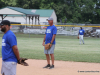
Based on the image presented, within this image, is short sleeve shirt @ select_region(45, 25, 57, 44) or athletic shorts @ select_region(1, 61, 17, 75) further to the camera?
short sleeve shirt @ select_region(45, 25, 57, 44)

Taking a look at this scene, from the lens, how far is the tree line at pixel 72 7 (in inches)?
2494

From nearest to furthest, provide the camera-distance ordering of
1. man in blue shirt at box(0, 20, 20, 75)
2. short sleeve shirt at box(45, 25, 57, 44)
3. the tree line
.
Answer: man in blue shirt at box(0, 20, 20, 75), short sleeve shirt at box(45, 25, 57, 44), the tree line

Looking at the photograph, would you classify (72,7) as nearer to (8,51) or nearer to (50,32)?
(50,32)

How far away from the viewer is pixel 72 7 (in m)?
65.6

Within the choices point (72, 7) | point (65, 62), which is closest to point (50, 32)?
point (65, 62)

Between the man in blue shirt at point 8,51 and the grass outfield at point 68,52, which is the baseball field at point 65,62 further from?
the man in blue shirt at point 8,51

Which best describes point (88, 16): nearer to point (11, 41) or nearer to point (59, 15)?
point (59, 15)

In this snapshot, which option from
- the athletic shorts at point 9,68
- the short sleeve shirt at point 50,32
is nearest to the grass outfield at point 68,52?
the short sleeve shirt at point 50,32

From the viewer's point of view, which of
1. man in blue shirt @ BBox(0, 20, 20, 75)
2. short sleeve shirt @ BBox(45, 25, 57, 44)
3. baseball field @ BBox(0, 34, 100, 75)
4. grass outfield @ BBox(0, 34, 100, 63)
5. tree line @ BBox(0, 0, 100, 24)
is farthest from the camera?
tree line @ BBox(0, 0, 100, 24)

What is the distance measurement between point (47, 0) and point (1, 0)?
1358 centimetres

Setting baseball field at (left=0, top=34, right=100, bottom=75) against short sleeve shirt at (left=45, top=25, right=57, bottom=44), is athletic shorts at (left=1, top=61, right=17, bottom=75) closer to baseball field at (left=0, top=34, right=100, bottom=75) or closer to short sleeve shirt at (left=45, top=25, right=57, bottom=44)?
baseball field at (left=0, top=34, right=100, bottom=75)

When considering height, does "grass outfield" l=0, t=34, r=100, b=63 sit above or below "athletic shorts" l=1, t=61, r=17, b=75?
below

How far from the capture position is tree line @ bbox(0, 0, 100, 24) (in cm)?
6334

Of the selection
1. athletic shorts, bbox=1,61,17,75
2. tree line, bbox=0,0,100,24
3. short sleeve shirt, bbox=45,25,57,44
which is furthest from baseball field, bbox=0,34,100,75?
tree line, bbox=0,0,100,24
